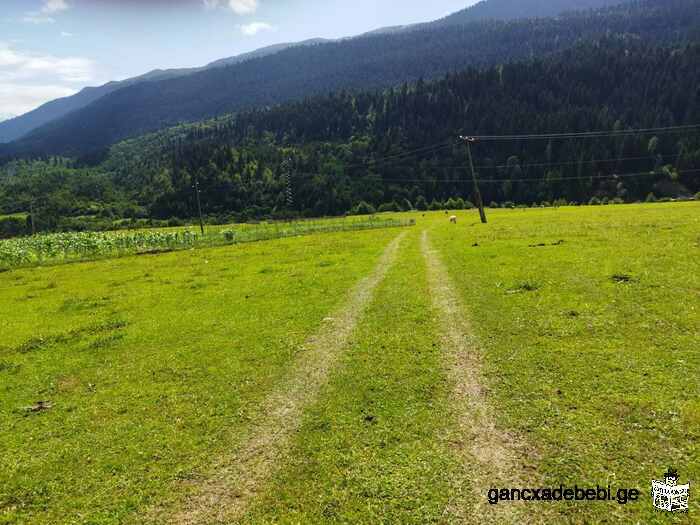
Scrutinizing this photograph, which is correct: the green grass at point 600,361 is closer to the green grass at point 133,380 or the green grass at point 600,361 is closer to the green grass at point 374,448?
the green grass at point 374,448

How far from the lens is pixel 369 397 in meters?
13.1

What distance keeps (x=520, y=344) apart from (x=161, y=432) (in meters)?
12.5

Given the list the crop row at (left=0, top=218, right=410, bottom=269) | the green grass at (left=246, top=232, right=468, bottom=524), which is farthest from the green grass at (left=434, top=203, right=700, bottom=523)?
the crop row at (left=0, top=218, right=410, bottom=269)

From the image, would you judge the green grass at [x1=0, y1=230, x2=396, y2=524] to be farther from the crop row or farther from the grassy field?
the crop row

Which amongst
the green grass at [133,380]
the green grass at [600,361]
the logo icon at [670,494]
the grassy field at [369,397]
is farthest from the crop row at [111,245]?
the logo icon at [670,494]

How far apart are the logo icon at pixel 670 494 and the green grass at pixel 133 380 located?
9686 millimetres

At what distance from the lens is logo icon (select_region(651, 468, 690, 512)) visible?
7753 mm

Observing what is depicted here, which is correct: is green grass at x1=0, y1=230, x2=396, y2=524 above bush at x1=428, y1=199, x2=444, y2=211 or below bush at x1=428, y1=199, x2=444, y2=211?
above

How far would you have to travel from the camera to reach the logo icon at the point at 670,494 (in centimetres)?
775

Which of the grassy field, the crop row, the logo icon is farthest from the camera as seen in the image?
the crop row

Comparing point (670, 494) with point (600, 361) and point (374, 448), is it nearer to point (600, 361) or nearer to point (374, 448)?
point (374, 448)

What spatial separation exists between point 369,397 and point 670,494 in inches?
294

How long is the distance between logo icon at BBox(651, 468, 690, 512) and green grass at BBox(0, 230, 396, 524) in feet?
31.8

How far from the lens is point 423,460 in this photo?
9.75m
